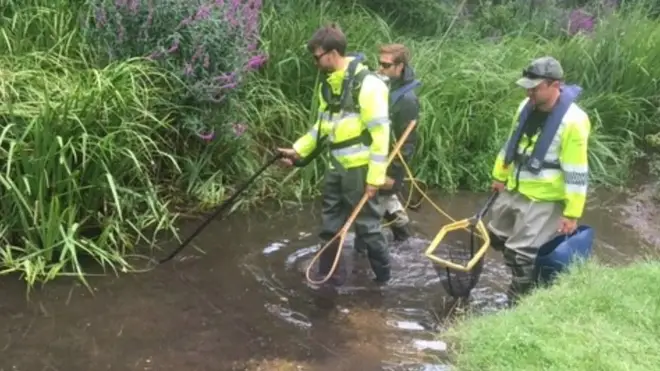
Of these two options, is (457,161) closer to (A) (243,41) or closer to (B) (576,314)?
(A) (243,41)

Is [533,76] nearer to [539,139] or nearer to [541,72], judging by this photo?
[541,72]

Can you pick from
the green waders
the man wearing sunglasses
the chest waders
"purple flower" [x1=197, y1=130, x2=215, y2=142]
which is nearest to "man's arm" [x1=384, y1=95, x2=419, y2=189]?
the man wearing sunglasses

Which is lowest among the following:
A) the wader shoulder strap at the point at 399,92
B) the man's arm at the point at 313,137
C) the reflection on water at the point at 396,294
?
the reflection on water at the point at 396,294

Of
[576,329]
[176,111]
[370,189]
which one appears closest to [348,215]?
[370,189]

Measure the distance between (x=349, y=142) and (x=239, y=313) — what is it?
1352mm

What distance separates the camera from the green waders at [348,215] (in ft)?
20.2

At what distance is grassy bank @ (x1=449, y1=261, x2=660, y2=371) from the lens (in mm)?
4664

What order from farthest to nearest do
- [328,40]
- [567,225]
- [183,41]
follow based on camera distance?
[183,41] → [328,40] → [567,225]

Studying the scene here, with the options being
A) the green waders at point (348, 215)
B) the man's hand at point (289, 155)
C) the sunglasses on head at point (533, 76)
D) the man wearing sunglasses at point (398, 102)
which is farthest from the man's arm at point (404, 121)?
the sunglasses on head at point (533, 76)

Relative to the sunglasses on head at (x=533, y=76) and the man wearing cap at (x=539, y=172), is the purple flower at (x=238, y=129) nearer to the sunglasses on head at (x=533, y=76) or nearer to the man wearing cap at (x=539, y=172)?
the man wearing cap at (x=539, y=172)

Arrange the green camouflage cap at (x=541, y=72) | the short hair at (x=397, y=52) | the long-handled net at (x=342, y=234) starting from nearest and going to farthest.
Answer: the green camouflage cap at (x=541, y=72)
the long-handled net at (x=342, y=234)
the short hair at (x=397, y=52)

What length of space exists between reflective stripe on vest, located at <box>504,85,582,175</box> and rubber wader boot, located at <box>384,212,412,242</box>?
1.58 meters

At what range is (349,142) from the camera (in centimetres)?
607

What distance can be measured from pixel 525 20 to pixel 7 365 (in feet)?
31.2
